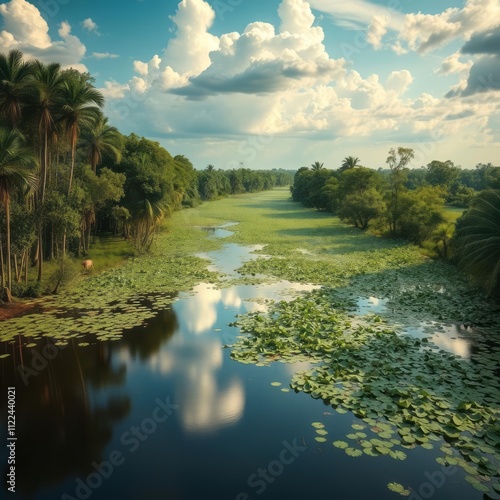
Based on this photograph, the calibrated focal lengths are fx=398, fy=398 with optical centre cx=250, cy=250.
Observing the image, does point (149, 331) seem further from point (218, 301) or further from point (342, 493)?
point (342, 493)

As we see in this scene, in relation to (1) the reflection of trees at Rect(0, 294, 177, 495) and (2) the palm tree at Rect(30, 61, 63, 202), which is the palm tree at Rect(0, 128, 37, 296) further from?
(1) the reflection of trees at Rect(0, 294, 177, 495)

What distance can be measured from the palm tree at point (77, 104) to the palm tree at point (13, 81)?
186cm

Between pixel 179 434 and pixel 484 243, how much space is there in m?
14.0

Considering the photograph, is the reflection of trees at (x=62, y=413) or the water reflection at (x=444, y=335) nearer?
the reflection of trees at (x=62, y=413)

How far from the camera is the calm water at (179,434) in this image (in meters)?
7.54

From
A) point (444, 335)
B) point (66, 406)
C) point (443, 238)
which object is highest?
point (443, 238)

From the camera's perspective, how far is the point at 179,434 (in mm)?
9125

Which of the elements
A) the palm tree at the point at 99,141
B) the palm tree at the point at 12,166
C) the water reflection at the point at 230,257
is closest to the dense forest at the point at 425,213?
the water reflection at the point at 230,257

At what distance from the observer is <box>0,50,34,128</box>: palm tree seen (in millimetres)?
17844

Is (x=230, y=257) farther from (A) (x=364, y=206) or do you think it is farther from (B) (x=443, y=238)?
(A) (x=364, y=206)

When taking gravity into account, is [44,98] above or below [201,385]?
above

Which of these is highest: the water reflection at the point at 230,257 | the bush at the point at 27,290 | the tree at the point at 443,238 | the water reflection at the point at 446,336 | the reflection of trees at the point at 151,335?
the tree at the point at 443,238

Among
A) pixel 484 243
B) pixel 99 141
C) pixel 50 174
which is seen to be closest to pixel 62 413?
pixel 484 243

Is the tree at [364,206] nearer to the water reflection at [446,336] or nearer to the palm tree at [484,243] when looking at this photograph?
the palm tree at [484,243]
